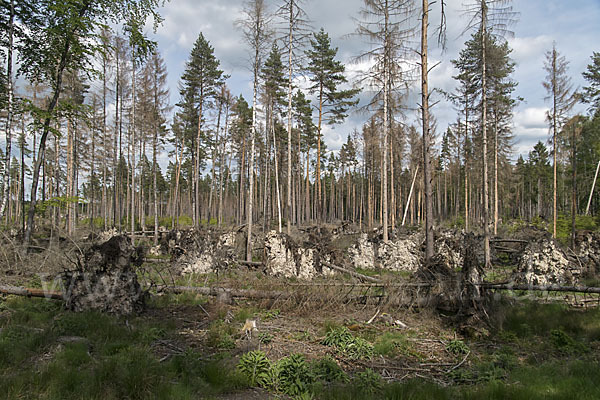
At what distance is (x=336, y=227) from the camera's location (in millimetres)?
21594

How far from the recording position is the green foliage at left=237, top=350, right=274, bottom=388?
4.17 m

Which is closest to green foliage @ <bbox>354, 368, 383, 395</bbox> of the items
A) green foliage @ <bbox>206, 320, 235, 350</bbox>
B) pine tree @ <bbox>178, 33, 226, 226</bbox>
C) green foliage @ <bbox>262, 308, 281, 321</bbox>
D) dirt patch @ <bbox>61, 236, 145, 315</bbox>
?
green foliage @ <bbox>206, 320, 235, 350</bbox>

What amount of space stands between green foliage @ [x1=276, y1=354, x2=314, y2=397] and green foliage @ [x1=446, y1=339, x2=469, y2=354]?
2675mm

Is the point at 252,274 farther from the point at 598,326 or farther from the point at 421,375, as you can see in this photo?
the point at 598,326

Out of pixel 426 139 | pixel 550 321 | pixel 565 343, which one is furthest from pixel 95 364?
pixel 426 139

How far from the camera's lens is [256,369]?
4.30 metres

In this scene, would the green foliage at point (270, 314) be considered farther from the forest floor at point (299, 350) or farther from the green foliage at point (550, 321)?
the green foliage at point (550, 321)

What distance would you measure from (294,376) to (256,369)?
53 cm

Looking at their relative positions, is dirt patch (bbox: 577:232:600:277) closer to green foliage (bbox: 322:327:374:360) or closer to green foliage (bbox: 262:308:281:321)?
green foliage (bbox: 322:327:374:360)

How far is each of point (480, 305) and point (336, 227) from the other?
15106mm

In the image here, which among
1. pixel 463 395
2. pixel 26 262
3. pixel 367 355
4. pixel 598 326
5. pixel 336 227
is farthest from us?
pixel 336 227

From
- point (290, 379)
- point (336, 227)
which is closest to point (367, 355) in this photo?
point (290, 379)

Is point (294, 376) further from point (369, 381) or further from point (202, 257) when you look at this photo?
point (202, 257)

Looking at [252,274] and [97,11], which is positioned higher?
[97,11]
